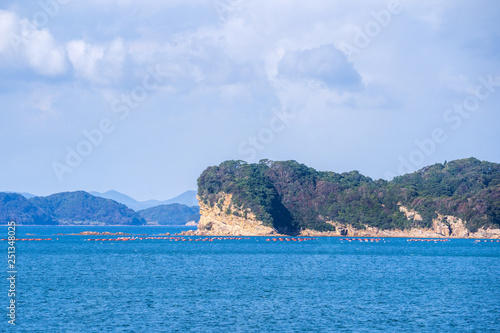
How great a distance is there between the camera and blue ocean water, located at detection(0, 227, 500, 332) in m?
39.0

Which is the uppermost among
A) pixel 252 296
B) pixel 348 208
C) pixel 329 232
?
pixel 348 208

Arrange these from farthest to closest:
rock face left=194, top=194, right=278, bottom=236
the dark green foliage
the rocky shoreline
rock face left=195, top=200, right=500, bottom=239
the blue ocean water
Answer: rock face left=194, top=194, right=278, bottom=236, rock face left=195, top=200, right=500, bottom=239, the rocky shoreline, the dark green foliage, the blue ocean water

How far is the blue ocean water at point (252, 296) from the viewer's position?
3897 centimetres

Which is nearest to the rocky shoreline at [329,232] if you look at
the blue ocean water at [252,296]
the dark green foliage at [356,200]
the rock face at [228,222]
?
the rock face at [228,222]

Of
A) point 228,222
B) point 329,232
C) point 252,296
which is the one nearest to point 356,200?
point 329,232

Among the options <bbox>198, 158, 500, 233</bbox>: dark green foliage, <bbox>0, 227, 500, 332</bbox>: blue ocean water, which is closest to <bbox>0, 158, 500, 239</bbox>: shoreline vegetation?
<bbox>198, 158, 500, 233</bbox>: dark green foliage

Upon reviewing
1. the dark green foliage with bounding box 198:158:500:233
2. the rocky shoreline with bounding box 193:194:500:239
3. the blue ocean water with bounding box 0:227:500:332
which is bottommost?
the blue ocean water with bounding box 0:227:500:332

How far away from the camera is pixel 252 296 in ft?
165

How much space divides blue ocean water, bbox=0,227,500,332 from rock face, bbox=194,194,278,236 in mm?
90193

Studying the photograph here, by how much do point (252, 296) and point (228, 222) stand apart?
12850 cm

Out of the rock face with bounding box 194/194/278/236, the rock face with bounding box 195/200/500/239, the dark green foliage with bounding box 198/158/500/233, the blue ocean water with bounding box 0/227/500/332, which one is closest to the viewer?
the blue ocean water with bounding box 0/227/500/332

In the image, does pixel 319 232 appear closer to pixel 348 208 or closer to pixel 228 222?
pixel 348 208

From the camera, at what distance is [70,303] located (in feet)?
150

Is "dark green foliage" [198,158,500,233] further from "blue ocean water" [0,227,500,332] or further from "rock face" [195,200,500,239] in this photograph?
"blue ocean water" [0,227,500,332]
